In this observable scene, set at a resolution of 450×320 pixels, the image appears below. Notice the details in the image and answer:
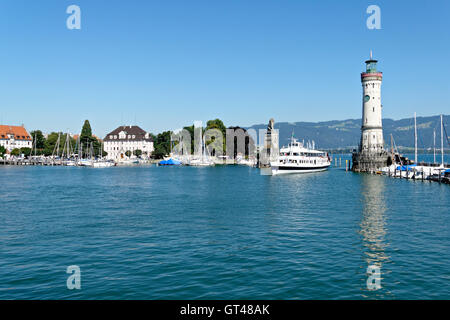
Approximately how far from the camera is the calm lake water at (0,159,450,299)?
18.4 metres

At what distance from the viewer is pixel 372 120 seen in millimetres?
107875

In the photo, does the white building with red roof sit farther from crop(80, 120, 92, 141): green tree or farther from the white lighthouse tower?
the white lighthouse tower

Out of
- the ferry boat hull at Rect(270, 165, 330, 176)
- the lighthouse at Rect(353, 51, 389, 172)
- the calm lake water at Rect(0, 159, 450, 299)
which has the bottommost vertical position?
the calm lake water at Rect(0, 159, 450, 299)

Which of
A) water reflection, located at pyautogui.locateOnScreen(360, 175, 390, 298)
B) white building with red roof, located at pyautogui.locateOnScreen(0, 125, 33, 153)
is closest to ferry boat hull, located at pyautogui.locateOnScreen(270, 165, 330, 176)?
water reflection, located at pyautogui.locateOnScreen(360, 175, 390, 298)

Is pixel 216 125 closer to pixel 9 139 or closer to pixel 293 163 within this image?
pixel 293 163

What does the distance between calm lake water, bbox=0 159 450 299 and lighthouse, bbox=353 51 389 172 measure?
63.4 meters

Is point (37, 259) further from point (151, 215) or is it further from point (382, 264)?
point (382, 264)

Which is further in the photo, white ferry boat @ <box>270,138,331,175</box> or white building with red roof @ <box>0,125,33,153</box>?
A: white building with red roof @ <box>0,125,33,153</box>

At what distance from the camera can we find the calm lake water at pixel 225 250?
18391mm

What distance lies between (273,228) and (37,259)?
58.8ft

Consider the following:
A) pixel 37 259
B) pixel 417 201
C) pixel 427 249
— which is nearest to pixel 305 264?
pixel 427 249

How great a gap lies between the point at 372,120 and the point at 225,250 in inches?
3707

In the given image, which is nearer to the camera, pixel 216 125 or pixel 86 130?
pixel 216 125

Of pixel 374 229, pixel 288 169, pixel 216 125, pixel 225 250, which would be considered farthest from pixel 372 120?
pixel 225 250
